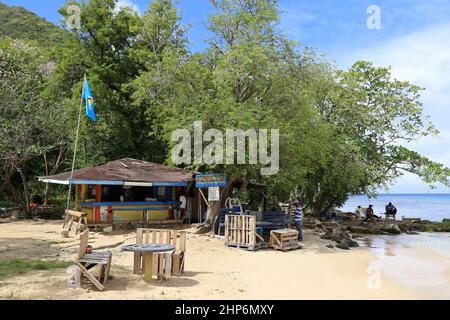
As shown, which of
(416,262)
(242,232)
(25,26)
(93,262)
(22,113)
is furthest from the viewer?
(25,26)

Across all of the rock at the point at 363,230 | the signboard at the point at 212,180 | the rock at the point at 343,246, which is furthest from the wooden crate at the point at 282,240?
the rock at the point at 363,230

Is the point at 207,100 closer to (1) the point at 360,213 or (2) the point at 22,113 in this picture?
(2) the point at 22,113

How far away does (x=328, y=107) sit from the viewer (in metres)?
28.2

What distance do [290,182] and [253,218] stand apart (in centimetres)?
510

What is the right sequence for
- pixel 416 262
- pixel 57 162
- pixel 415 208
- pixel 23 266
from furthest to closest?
pixel 415 208 → pixel 57 162 → pixel 416 262 → pixel 23 266

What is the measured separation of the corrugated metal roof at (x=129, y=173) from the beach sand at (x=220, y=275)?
93.3 inches

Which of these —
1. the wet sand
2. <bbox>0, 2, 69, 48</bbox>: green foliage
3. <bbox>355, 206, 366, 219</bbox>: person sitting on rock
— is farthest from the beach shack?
<bbox>0, 2, 69, 48</bbox>: green foliage

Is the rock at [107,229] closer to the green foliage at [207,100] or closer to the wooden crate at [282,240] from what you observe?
the green foliage at [207,100]

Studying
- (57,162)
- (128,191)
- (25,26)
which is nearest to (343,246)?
(128,191)

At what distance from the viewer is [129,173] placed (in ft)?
61.7

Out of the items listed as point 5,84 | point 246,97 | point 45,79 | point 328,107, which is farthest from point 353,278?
point 45,79

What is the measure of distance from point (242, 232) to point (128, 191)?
23.6 ft

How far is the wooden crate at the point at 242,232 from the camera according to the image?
14358 millimetres
